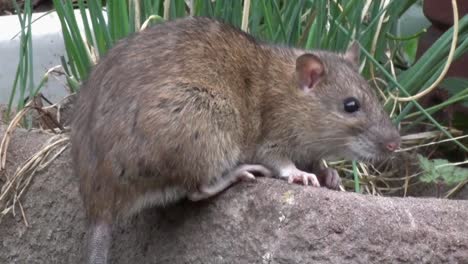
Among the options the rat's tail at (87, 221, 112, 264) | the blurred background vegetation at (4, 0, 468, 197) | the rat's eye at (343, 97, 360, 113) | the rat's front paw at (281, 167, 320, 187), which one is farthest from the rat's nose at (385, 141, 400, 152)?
the rat's tail at (87, 221, 112, 264)

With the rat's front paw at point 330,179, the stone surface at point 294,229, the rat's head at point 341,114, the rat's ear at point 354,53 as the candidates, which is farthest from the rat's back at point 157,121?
the rat's ear at point 354,53

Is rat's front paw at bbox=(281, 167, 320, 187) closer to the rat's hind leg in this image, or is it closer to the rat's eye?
the rat's hind leg

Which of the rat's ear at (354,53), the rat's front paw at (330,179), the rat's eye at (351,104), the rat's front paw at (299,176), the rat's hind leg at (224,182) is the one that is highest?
the rat's ear at (354,53)

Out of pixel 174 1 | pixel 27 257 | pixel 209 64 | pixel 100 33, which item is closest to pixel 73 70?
pixel 100 33

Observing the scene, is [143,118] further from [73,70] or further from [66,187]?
[73,70]

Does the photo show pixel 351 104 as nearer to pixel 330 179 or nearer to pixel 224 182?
pixel 330 179

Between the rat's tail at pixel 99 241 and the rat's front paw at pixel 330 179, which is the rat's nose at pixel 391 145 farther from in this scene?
the rat's tail at pixel 99 241
